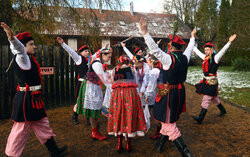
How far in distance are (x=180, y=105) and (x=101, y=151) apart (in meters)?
1.68

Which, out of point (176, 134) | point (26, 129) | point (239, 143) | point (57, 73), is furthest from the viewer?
point (57, 73)

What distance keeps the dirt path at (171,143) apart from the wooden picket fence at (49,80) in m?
0.71

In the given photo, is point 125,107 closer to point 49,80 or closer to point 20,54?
point 20,54

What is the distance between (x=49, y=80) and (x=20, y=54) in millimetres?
3593

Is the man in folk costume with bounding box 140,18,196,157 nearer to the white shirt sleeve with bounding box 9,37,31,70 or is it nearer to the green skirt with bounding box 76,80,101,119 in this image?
the green skirt with bounding box 76,80,101,119

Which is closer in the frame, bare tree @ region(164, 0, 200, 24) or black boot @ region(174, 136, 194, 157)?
black boot @ region(174, 136, 194, 157)

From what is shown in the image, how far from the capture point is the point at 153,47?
251 centimetres

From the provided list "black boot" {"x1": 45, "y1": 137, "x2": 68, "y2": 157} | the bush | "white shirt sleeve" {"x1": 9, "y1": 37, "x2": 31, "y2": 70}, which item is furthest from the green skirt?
the bush

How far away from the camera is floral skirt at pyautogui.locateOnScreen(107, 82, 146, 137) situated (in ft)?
9.93

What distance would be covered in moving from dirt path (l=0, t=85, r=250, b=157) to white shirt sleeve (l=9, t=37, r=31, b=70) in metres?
1.68

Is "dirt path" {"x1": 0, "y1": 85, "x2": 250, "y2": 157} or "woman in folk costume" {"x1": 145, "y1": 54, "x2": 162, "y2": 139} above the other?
"woman in folk costume" {"x1": 145, "y1": 54, "x2": 162, "y2": 139}

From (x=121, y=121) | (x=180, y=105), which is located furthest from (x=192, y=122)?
(x=121, y=121)

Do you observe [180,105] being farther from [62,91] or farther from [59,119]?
[62,91]

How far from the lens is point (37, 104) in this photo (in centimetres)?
279
